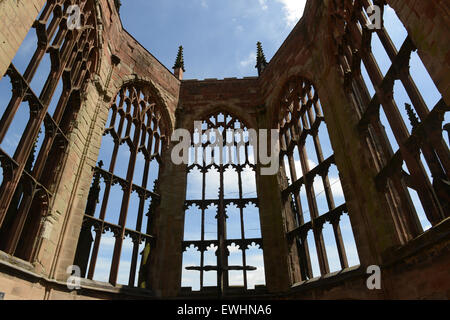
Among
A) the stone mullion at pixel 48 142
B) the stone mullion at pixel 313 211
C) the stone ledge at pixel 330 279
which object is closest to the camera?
the stone ledge at pixel 330 279

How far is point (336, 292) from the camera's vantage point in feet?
21.8

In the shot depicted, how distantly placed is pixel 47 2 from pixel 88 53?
2.21 meters

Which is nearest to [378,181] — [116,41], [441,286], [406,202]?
[406,202]

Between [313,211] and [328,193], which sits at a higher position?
[328,193]

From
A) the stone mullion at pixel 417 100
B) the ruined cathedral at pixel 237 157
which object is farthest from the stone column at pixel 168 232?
the stone mullion at pixel 417 100

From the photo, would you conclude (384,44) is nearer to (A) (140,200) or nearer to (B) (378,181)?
(B) (378,181)

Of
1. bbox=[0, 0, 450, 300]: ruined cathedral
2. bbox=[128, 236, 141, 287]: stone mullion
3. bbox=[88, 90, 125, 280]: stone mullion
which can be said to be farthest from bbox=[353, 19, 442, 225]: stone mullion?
bbox=[88, 90, 125, 280]: stone mullion
